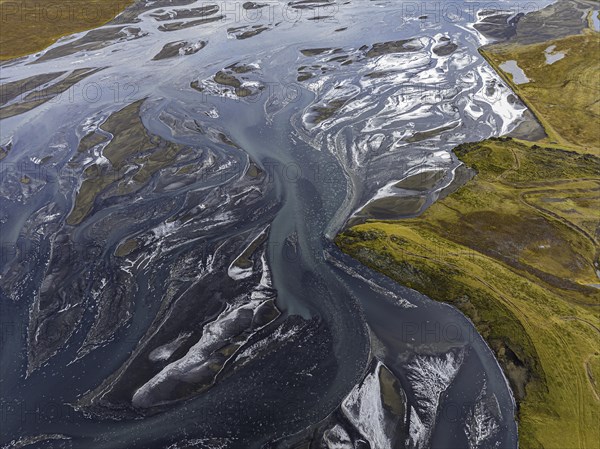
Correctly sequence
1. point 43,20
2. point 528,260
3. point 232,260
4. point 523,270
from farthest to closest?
point 43,20 → point 232,260 → point 528,260 → point 523,270

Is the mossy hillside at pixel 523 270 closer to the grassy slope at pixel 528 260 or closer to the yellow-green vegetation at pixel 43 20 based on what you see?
the grassy slope at pixel 528 260

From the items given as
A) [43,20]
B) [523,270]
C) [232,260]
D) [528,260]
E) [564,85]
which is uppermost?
[43,20]

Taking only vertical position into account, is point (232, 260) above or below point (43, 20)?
below

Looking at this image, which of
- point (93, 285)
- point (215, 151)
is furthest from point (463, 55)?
point (93, 285)

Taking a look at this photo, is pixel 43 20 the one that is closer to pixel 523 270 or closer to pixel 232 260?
pixel 232 260

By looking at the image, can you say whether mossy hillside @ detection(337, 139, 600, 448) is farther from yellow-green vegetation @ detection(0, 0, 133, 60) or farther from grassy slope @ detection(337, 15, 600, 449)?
yellow-green vegetation @ detection(0, 0, 133, 60)

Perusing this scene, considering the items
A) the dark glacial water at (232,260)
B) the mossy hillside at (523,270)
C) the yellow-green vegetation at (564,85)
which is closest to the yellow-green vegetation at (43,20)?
the dark glacial water at (232,260)

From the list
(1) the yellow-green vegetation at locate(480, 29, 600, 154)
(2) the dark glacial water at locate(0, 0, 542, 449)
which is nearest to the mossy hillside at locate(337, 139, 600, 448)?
(2) the dark glacial water at locate(0, 0, 542, 449)

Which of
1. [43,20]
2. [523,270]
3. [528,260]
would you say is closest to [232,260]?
[523,270]
